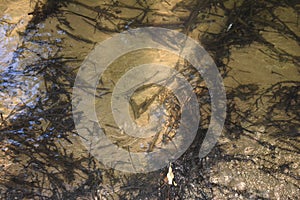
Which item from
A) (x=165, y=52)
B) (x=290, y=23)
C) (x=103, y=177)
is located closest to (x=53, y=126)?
(x=103, y=177)

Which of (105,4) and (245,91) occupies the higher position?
(105,4)

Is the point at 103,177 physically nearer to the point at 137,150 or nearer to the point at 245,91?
the point at 137,150

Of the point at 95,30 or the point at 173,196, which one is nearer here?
the point at 173,196

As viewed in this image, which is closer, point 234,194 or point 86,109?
point 234,194

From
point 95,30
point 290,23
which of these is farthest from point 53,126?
point 290,23

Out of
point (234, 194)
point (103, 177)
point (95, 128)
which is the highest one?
point (95, 128)

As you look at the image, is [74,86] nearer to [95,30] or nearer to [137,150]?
[95,30]
